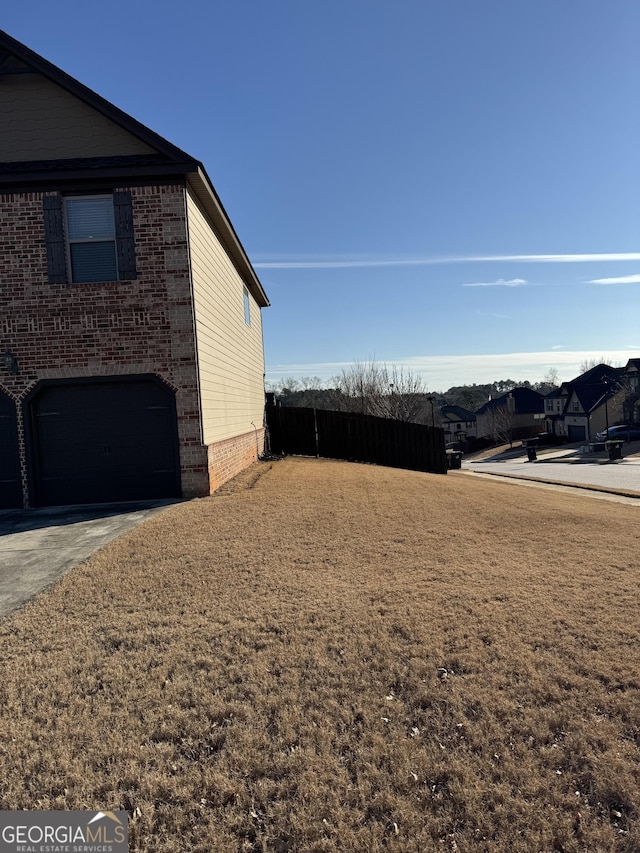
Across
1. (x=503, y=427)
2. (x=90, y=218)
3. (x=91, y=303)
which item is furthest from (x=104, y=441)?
(x=503, y=427)

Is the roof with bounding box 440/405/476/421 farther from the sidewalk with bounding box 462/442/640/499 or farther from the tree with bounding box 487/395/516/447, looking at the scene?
the sidewalk with bounding box 462/442/640/499

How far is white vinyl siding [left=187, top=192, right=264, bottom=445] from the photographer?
9781mm

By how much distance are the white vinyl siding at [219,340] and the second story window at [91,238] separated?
151 cm

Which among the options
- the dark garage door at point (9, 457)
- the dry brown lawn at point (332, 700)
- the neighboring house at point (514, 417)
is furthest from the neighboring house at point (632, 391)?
the dark garage door at point (9, 457)

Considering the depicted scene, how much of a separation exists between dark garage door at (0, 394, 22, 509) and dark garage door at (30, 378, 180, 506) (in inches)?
14.6

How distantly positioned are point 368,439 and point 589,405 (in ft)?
151

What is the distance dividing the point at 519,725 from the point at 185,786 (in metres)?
1.94

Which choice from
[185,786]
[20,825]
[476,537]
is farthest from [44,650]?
[476,537]

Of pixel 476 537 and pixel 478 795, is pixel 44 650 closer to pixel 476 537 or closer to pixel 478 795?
pixel 478 795

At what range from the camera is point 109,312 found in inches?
362

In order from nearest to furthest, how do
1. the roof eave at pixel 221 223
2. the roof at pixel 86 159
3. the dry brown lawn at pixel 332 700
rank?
the dry brown lawn at pixel 332 700
the roof at pixel 86 159
the roof eave at pixel 221 223

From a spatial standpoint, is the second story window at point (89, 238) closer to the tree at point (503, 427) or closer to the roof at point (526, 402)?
the tree at point (503, 427)

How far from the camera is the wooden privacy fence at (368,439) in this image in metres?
17.6

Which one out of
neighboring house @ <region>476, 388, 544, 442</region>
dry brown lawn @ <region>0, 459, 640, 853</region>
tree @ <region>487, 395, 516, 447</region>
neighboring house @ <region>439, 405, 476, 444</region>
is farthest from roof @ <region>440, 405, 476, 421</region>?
dry brown lawn @ <region>0, 459, 640, 853</region>
